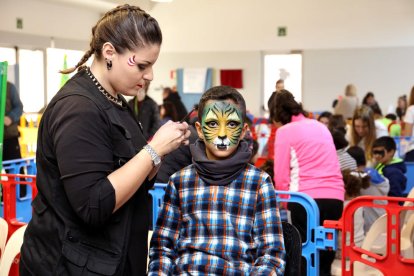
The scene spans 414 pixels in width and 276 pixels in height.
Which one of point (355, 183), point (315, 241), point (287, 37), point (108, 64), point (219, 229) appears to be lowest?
point (315, 241)

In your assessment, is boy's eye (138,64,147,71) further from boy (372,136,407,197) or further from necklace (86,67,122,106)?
boy (372,136,407,197)

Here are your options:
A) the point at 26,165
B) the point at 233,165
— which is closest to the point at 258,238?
the point at 233,165

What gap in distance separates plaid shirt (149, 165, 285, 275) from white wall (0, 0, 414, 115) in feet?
32.6

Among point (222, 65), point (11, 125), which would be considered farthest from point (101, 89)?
point (222, 65)

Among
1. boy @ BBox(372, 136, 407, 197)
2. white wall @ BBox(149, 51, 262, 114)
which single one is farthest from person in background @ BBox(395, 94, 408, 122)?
boy @ BBox(372, 136, 407, 197)

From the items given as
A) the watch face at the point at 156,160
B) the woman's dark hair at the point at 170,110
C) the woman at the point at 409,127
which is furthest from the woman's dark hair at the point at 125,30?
the woman at the point at 409,127

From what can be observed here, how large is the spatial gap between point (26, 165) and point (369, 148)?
314 cm

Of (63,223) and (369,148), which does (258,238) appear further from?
(369,148)

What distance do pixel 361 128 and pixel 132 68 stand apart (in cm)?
432

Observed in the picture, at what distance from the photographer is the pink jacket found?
3625 millimetres

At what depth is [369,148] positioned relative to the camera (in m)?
5.49

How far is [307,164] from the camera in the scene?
3639 mm

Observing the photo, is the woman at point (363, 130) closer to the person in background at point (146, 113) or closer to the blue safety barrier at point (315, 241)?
the person in background at point (146, 113)

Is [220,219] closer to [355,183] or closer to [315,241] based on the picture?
[315,241]
